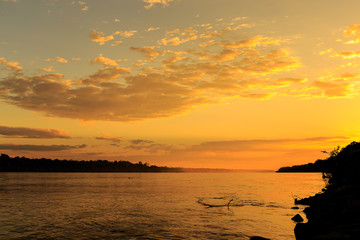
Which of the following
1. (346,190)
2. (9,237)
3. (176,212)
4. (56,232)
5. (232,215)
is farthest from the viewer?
(176,212)

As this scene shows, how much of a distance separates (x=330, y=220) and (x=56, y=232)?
102 ft

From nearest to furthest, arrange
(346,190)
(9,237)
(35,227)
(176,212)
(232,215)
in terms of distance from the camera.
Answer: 1. (346,190)
2. (9,237)
3. (35,227)
4. (232,215)
5. (176,212)

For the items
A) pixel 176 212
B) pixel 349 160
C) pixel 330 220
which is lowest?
pixel 176 212

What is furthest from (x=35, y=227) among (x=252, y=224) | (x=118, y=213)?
(x=252, y=224)

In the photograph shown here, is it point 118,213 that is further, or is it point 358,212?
point 118,213

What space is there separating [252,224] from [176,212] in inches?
642

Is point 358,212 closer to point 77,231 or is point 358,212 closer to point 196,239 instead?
point 196,239

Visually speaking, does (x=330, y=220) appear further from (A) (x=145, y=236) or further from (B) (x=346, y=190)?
(A) (x=145, y=236)

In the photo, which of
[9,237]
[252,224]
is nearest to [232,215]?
[252,224]

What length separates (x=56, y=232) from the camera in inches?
1409

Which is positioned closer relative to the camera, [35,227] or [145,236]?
[145,236]

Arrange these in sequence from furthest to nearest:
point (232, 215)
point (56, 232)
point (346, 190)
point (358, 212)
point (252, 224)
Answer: point (232, 215) → point (252, 224) → point (56, 232) → point (346, 190) → point (358, 212)

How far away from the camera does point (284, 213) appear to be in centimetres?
5166

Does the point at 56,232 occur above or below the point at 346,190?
below
